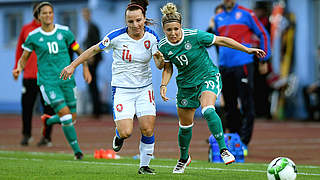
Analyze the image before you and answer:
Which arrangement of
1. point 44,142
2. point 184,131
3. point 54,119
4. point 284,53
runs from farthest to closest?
point 284,53 → point 44,142 → point 54,119 → point 184,131

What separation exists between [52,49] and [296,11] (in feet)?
42.8

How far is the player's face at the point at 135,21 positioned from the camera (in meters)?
9.41

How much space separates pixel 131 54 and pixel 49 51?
3.33 m

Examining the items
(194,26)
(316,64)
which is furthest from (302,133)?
(194,26)

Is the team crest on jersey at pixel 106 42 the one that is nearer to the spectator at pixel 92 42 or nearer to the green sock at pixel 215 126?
the green sock at pixel 215 126

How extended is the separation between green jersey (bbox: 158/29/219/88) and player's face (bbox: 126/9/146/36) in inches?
12.8

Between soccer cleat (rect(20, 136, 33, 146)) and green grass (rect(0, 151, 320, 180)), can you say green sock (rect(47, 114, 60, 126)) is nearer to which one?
green grass (rect(0, 151, 320, 180))

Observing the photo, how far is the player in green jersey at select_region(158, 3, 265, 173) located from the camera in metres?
9.34

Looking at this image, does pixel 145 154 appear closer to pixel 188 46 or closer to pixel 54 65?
pixel 188 46

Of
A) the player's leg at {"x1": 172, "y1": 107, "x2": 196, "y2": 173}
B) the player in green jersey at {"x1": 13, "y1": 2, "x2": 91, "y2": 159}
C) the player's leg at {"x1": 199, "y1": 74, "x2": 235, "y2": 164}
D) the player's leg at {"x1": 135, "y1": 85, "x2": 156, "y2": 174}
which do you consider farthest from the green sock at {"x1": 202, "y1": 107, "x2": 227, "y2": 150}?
the player in green jersey at {"x1": 13, "y1": 2, "x2": 91, "y2": 159}

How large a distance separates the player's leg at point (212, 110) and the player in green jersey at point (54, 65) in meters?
3.32

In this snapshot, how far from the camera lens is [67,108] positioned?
12.3m

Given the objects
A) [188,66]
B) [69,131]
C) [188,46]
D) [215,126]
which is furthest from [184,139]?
[69,131]

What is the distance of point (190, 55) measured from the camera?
9.54m
